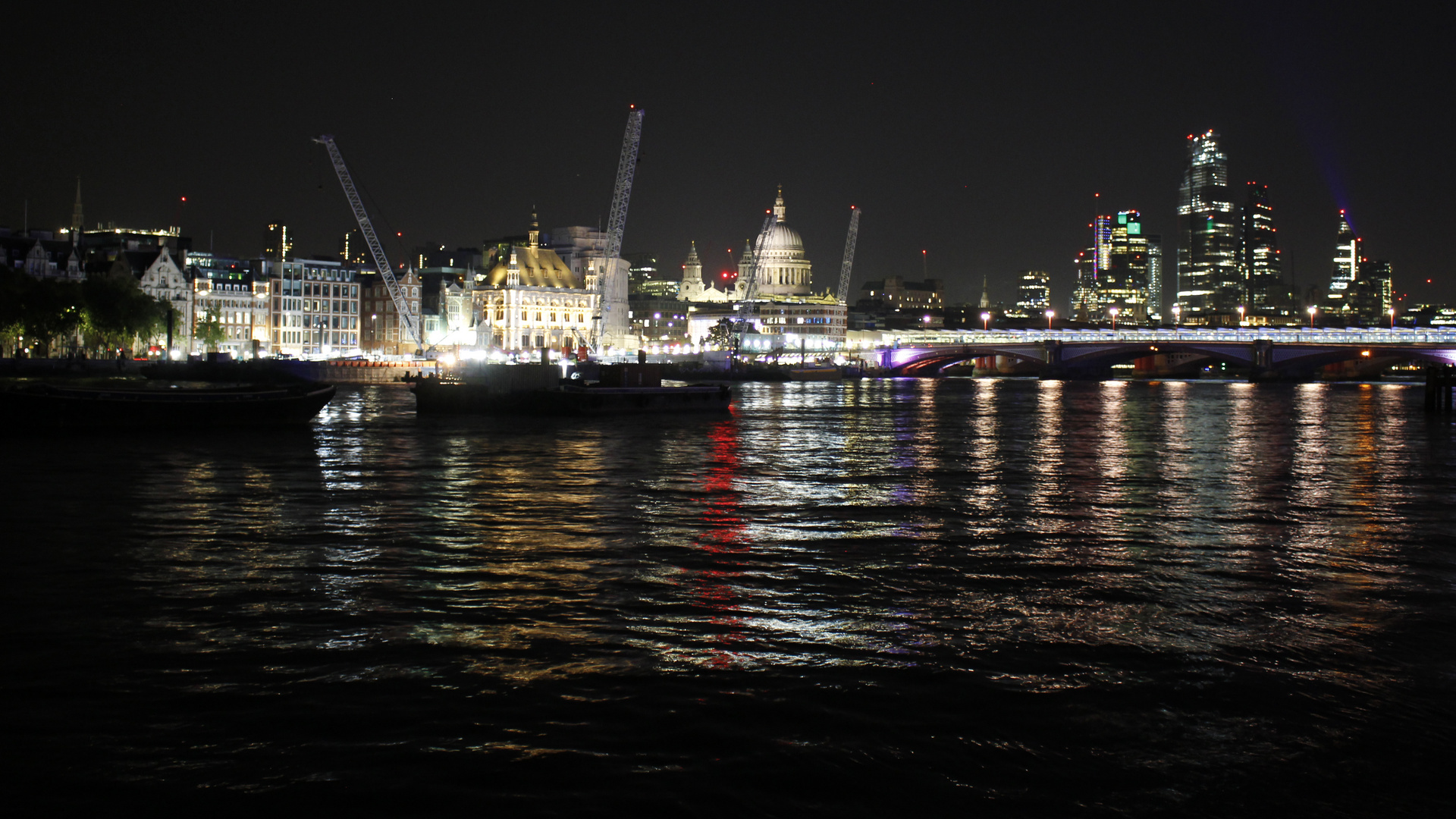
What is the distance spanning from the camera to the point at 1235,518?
2448 cm

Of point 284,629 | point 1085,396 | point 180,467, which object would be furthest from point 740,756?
point 1085,396

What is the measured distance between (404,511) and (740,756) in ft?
54.6

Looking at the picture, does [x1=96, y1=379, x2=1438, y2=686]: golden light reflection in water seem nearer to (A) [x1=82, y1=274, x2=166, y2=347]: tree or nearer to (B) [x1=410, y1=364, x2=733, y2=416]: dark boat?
(B) [x1=410, y1=364, x2=733, y2=416]: dark boat

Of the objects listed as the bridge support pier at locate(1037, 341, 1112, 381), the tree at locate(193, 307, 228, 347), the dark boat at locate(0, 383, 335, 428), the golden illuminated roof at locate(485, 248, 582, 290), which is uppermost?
the golden illuminated roof at locate(485, 248, 582, 290)

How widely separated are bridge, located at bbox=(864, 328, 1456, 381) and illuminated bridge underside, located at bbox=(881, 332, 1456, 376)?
96 millimetres

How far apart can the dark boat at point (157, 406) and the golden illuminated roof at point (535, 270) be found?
128 m

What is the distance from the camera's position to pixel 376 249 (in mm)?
143000

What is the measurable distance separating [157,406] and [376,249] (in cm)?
9298

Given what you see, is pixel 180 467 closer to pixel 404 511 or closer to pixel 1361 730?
pixel 404 511

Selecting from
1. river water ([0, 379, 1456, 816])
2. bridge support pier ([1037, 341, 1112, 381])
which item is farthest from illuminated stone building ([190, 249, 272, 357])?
river water ([0, 379, 1456, 816])

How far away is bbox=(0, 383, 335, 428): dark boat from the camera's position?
4988cm

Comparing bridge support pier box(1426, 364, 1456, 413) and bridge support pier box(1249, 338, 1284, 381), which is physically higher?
bridge support pier box(1249, 338, 1284, 381)

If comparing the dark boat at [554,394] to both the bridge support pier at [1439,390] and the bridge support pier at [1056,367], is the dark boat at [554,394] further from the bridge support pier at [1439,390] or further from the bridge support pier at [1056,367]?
the bridge support pier at [1056,367]

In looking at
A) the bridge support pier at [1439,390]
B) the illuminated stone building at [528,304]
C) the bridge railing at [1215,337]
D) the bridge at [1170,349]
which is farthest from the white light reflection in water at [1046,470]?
the illuminated stone building at [528,304]
